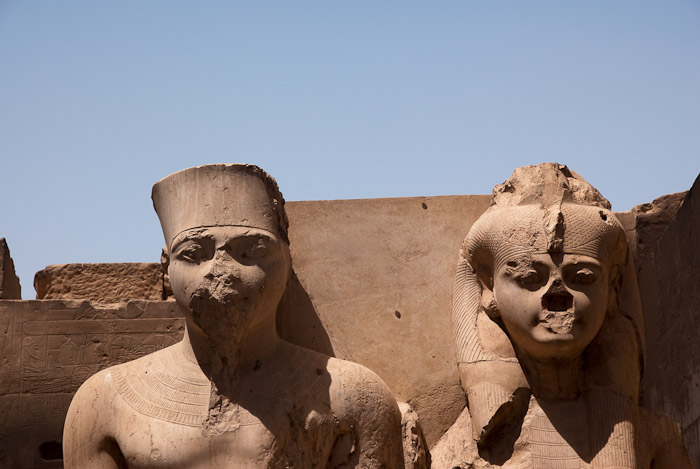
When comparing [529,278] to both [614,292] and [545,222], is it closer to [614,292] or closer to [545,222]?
[545,222]

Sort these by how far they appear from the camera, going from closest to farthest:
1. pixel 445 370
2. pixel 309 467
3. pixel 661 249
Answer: pixel 309 467
pixel 445 370
pixel 661 249

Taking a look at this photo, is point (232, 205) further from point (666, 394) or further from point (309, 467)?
point (666, 394)

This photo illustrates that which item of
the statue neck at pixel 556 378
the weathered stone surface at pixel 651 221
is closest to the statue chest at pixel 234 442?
the statue neck at pixel 556 378

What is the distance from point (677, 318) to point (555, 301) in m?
1.92

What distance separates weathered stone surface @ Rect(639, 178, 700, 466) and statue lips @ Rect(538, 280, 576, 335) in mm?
1413

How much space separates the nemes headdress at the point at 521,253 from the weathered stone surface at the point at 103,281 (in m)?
1.93

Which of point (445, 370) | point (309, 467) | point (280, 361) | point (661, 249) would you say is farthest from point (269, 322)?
point (661, 249)

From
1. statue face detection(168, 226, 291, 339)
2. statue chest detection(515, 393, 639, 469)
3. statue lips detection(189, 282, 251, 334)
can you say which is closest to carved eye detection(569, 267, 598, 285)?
statue chest detection(515, 393, 639, 469)

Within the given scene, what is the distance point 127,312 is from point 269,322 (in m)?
1.34

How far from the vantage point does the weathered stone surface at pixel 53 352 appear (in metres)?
7.46

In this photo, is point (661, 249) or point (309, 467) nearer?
point (309, 467)

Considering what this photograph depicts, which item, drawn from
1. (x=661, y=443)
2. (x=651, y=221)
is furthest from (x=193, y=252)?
(x=651, y=221)

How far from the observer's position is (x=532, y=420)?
6480 mm

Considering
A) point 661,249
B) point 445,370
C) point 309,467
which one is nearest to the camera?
point 309,467
